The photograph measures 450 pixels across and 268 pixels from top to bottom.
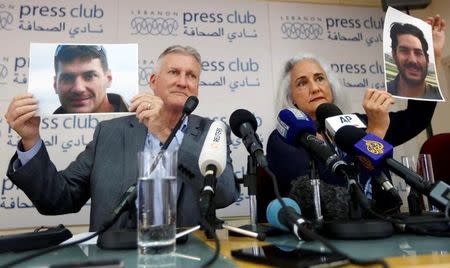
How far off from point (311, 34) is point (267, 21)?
0.30 meters

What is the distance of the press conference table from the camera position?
0.48 meters

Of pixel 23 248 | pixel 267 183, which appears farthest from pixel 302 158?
pixel 23 248

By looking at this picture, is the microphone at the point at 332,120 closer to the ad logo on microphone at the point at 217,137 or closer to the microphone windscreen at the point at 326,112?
the microphone windscreen at the point at 326,112

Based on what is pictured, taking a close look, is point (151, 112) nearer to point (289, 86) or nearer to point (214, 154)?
point (214, 154)

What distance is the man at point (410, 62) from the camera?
38.8 inches

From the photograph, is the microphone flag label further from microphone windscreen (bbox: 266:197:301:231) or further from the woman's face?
the woman's face

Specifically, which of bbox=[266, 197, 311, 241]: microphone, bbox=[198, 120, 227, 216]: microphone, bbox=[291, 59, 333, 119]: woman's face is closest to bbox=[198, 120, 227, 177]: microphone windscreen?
bbox=[198, 120, 227, 216]: microphone

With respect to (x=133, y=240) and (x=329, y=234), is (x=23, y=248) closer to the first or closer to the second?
(x=133, y=240)

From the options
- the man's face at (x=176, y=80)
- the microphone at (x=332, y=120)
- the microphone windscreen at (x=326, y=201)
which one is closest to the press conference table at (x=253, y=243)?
the microphone windscreen at (x=326, y=201)

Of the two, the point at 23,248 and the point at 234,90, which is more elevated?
the point at 234,90

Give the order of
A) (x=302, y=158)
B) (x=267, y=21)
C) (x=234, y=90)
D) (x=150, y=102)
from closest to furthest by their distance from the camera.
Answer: (x=150, y=102), (x=302, y=158), (x=234, y=90), (x=267, y=21)

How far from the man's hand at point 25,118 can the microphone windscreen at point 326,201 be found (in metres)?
0.70

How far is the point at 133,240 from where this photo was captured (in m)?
0.63

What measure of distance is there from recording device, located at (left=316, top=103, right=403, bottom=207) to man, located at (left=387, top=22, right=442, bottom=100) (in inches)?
10.3
